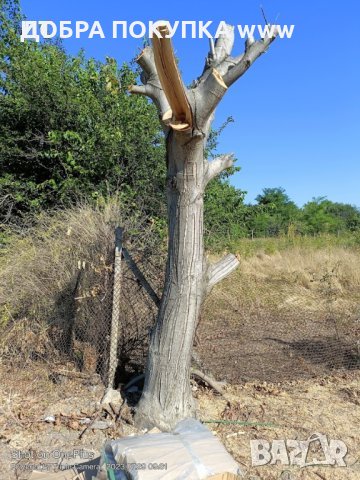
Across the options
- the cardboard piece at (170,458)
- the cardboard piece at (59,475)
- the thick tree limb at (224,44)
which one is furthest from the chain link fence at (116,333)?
the thick tree limb at (224,44)

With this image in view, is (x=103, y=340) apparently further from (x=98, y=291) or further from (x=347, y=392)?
(x=347, y=392)

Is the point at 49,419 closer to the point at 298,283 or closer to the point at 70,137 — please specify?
the point at 70,137

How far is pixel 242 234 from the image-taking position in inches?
466

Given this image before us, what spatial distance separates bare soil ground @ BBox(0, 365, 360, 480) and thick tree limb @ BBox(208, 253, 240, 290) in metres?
1.19

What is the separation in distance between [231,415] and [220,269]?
128 centimetres

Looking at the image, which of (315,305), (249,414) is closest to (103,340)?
(249,414)

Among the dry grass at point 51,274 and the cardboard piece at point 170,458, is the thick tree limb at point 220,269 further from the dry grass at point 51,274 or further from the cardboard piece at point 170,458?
the cardboard piece at point 170,458

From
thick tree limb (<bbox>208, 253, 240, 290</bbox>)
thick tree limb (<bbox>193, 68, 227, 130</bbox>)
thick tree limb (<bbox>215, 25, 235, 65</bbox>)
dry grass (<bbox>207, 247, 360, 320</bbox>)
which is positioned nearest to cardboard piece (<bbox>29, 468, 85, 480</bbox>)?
thick tree limb (<bbox>208, 253, 240, 290</bbox>)

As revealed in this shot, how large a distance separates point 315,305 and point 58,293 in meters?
5.79

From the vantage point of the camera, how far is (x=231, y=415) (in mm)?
3889

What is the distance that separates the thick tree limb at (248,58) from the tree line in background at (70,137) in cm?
523

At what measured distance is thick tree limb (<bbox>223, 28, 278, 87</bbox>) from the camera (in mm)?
3004

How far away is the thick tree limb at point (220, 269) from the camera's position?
12.7ft

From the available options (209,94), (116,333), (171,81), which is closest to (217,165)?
(209,94)
